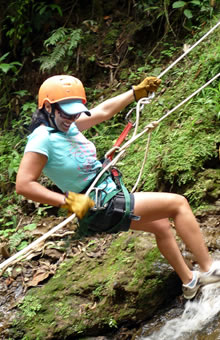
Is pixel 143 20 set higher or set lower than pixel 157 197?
higher

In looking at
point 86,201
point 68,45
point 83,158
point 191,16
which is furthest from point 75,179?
point 68,45

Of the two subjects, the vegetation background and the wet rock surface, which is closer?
the wet rock surface

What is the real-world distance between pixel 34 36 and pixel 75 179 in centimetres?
504

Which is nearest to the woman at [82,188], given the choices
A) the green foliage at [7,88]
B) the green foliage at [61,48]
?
the green foliage at [61,48]

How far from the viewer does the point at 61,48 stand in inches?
269

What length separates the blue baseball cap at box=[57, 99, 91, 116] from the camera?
3.08 meters

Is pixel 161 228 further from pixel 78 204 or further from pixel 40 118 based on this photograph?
pixel 40 118

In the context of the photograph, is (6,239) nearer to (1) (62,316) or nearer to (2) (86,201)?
(1) (62,316)

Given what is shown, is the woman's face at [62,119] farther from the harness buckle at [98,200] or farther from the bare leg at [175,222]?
the bare leg at [175,222]

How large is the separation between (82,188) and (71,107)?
57 cm

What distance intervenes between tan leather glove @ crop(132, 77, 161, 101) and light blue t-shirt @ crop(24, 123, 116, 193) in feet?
2.31

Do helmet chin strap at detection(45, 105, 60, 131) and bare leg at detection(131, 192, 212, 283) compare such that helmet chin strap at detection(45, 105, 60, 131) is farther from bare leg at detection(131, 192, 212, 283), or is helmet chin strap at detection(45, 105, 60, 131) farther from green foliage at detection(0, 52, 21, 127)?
green foliage at detection(0, 52, 21, 127)

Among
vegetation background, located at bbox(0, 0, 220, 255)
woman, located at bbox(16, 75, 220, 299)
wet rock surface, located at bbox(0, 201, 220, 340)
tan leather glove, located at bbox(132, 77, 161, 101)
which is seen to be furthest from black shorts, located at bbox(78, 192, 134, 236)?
vegetation background, located at bbox(0, 0, 220, 255)

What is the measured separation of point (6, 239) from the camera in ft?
18.3
